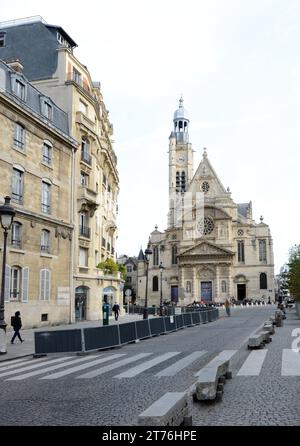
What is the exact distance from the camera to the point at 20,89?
86.7 feet

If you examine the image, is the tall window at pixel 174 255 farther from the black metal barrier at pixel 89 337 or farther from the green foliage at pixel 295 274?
the black metal barrier at pixel 89 337

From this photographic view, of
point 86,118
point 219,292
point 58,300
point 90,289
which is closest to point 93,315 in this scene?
point 90,289

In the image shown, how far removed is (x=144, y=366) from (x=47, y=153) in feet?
65.5

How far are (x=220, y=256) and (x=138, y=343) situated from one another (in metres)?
60.0

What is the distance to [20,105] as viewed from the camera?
A: 25.2m

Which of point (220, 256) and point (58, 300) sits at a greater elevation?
point (220, 256)

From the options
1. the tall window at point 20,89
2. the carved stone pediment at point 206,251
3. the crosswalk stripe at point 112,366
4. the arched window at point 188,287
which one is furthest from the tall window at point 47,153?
the arched window at point 188,287

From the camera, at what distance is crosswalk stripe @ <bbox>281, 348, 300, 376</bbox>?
9.59m

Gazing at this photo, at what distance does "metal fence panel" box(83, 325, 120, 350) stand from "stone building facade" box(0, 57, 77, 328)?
30.1ft

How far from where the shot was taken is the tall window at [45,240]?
1091 inches

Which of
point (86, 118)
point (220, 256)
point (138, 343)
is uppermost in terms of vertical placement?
point (86, 118)

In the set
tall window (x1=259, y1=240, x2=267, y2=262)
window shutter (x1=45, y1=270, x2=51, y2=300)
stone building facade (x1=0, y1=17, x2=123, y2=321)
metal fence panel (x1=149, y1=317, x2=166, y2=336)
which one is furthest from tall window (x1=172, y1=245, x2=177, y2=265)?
metal fence panel (x1=149, y1=317, x2=166, y2=336)
